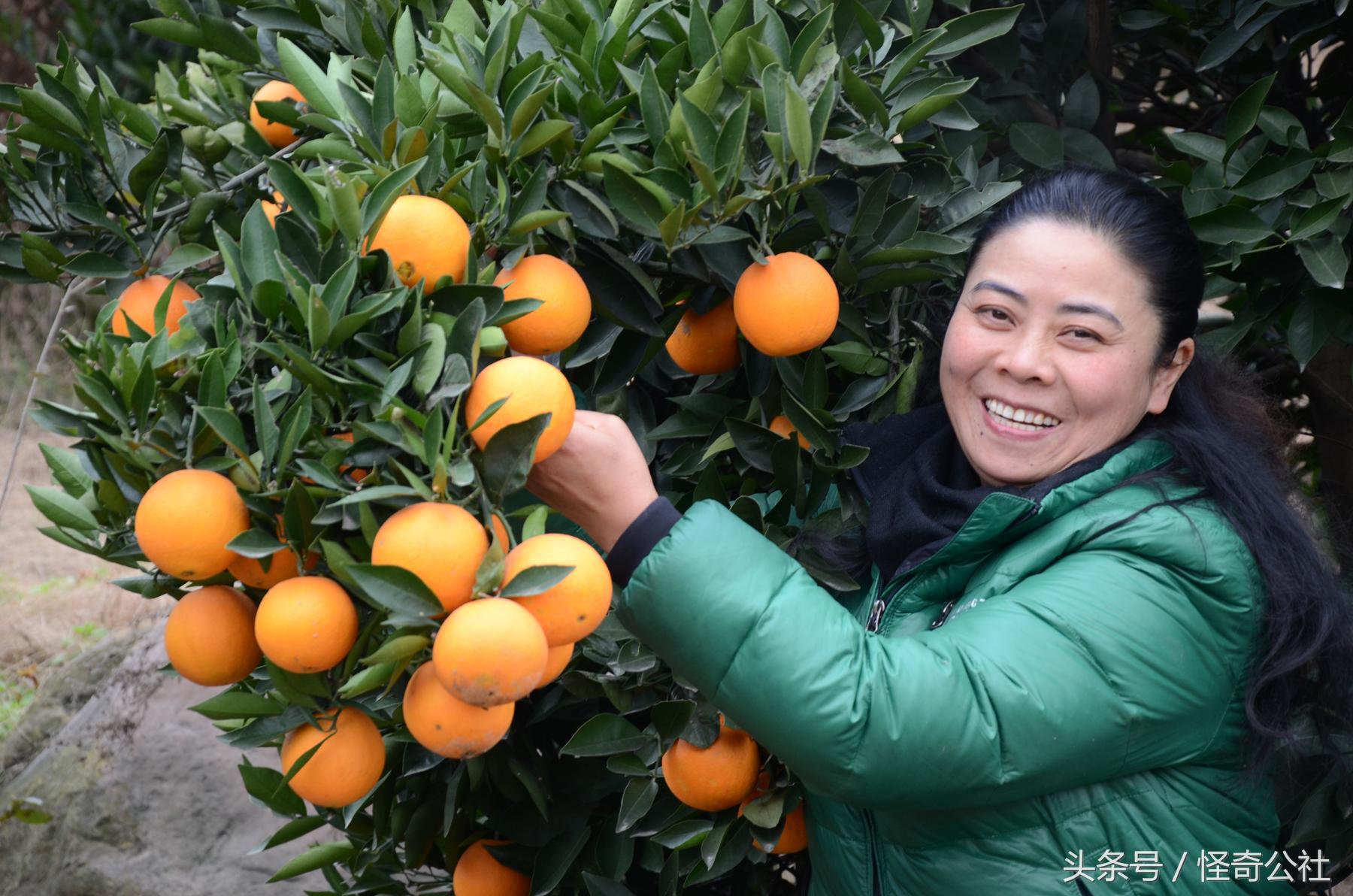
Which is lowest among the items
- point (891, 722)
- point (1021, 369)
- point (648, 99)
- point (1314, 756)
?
point (1314, 756)

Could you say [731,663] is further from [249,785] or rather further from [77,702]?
[77,702]

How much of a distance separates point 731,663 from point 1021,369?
530 millimetres

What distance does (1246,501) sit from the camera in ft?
4.61

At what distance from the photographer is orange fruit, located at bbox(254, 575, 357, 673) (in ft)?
3.16

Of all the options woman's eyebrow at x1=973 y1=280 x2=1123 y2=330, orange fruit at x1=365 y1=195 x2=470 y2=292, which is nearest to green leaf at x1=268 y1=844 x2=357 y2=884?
orange fruit at x1=365 y1=195 x2=470 y2=292

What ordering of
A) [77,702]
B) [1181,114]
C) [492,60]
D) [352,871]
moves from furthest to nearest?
[77,702] < [1181,114] < [352,871] < [492,60]

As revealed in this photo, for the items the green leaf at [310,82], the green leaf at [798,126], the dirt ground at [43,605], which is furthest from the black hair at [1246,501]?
the dirt ground at [43,605]

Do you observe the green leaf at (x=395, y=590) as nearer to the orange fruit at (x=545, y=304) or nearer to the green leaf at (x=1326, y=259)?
the orange fruit at (x=545, y=304)

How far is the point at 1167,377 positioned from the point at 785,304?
57cm

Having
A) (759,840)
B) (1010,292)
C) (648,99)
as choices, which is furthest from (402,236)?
(759,840)

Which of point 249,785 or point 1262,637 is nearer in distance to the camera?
point 1262,637

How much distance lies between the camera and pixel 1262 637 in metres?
1.37

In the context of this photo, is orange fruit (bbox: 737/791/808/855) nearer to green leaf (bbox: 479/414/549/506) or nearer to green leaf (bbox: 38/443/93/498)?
green leaf (bbox: 479/414/549/506)

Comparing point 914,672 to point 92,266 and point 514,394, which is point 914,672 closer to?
point 514,394
